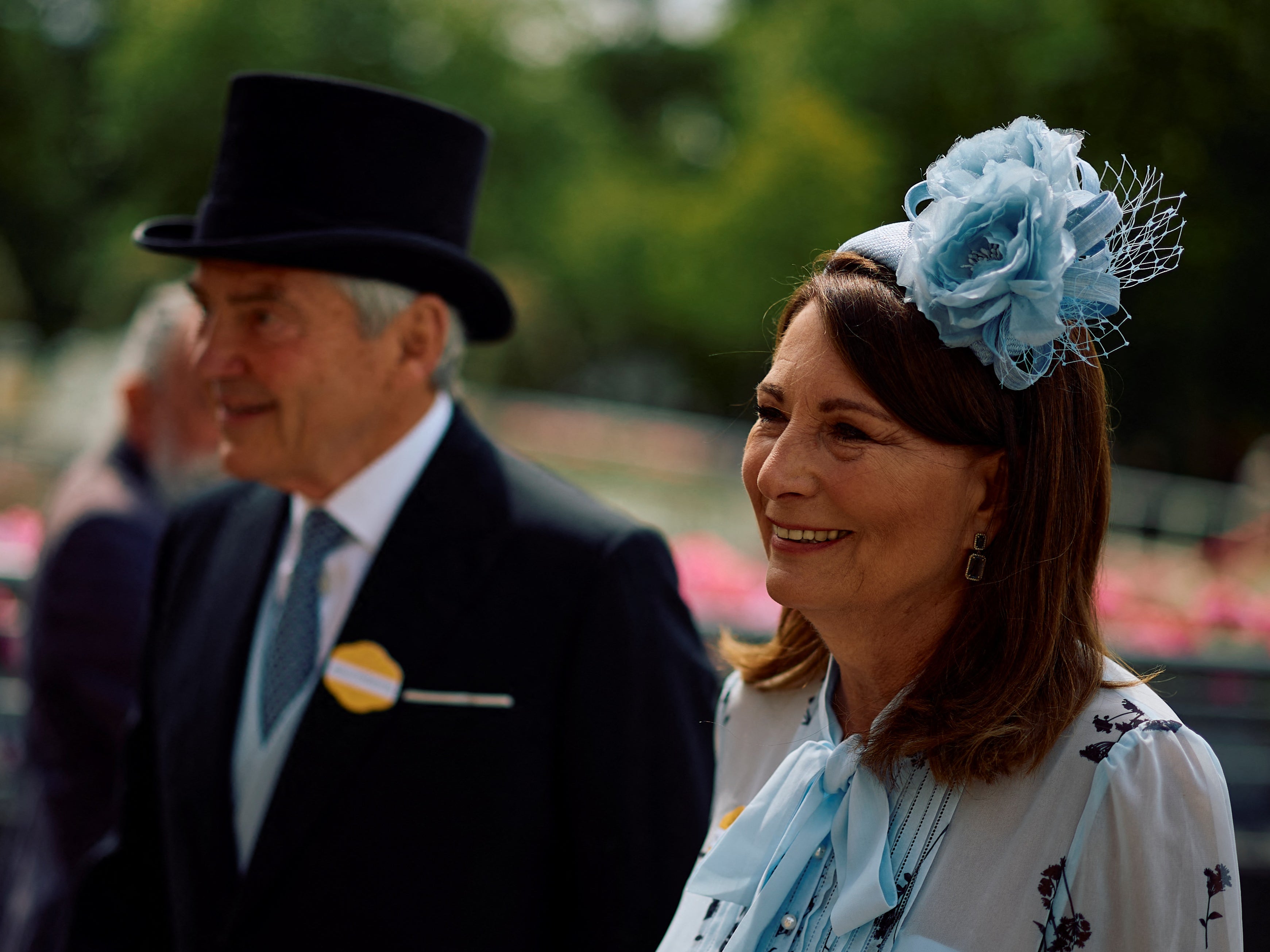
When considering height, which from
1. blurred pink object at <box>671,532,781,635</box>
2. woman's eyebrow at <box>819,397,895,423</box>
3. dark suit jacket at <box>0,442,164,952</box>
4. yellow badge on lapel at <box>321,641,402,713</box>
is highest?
woman's eyebrow at <box>819,397,895,423</box>

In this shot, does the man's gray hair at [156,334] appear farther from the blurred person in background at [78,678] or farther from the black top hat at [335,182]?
the black top hat at [335,182]

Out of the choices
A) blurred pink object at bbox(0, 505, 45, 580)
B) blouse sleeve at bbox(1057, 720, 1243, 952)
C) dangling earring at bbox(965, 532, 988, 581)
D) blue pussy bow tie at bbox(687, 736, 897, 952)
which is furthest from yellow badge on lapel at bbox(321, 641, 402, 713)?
blurred pink object at bbox(0, 505, 45, 580)

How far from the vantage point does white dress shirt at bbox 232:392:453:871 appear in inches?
86.8

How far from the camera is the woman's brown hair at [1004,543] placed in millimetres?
1400

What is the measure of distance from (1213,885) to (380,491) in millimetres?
1553

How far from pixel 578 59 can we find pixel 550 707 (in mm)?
38869

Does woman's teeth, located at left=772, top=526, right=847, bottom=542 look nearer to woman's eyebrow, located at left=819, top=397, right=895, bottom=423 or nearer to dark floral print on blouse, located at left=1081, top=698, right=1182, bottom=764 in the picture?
woman's eyebrow, located at left=819, top=397, right=895, bottom=423

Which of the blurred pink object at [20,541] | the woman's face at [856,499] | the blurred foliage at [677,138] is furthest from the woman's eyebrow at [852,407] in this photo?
the blurred foliage at [677,138]

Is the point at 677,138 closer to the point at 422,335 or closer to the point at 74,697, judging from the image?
the point at 74,697

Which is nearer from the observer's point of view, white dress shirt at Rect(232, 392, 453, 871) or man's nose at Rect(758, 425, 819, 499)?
man's nose at Rect(758, 425, 819, 499)

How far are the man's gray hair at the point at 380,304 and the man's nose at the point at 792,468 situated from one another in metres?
1.16

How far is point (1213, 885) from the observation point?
129 centimetres

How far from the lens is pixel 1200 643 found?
20.0 feet

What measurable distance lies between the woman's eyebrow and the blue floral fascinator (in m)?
0.11
